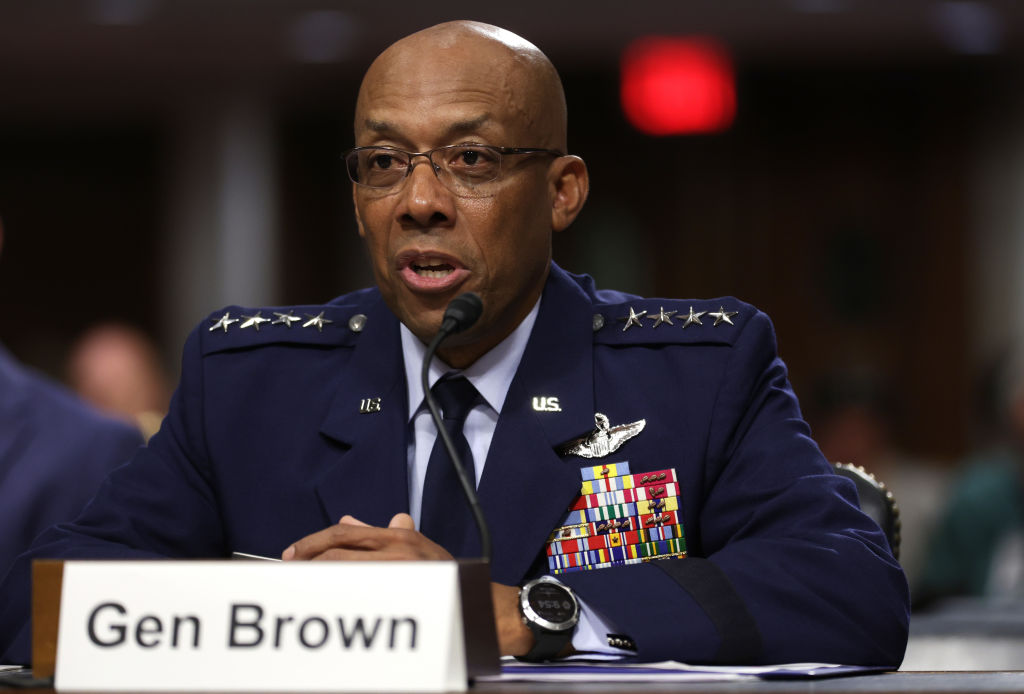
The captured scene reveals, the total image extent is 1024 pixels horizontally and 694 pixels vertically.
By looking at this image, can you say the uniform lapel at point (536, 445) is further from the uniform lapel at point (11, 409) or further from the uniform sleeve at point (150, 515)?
the uniform lapel at point (11, 409)

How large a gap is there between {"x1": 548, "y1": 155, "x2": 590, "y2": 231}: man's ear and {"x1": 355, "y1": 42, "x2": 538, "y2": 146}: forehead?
0.11 meters

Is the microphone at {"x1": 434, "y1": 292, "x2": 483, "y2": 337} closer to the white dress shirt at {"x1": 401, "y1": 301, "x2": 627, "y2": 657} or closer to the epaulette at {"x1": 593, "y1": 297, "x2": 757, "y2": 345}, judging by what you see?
the white dress shirt at {"x1": 401, "y1": 301, "x2": 627, "y2": 657}

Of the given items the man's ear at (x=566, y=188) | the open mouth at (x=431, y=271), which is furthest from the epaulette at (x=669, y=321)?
A: the open mouth at (x=431, y=271)

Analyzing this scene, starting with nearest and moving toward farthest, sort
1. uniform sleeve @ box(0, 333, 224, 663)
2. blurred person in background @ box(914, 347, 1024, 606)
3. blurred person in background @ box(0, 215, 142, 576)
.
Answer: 1. uniform sleeve @ box(0, 333, 224, 663)
2. blurred person in background @ box(0, 215, 142, 576)
3. blurred person in background @ box(914, 347, 1024, 606)

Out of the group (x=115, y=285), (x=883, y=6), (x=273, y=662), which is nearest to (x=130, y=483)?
(x=273, y=662)

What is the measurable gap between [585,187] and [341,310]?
376 mm

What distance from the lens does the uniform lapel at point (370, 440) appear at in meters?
1.57

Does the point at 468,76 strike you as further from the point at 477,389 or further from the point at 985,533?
the point at 985,533

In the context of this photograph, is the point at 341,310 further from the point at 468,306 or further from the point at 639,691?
the point at 639,691

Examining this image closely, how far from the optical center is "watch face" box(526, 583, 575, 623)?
1.29m

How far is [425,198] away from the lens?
1546mm

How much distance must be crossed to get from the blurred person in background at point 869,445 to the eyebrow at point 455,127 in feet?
9.38

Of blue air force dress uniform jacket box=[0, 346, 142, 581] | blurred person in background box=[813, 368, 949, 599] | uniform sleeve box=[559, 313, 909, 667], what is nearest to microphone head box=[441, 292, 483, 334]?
uniform sleeve box=[559, 313, 909, 667]

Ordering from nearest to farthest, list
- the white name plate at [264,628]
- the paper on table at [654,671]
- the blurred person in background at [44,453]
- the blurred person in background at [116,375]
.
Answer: the white name plate at [264,628] < the paper on table at [654,671] < the blurred person in background at [44,453] < the blurred person in background at [116,375]
